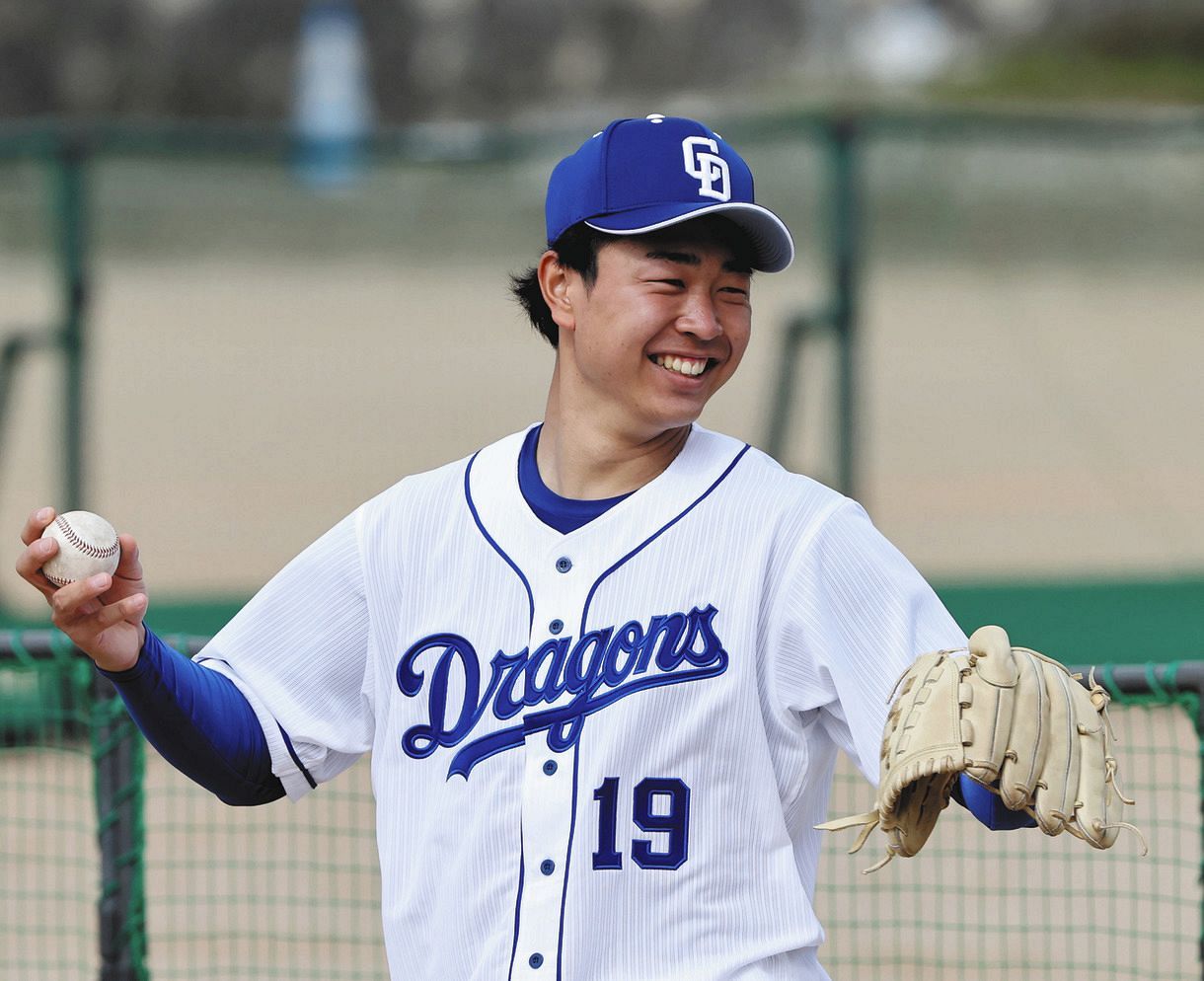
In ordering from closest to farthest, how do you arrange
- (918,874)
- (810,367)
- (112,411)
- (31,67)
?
(918,874) < (810,367) < (112,411) < (31,67)

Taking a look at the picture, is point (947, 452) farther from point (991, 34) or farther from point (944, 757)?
point (991, 34)

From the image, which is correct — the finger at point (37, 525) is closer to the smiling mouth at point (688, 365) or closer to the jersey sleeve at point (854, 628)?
the smiling mouth at point (688, 365)

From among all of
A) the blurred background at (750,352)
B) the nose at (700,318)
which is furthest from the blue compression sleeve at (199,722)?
the blurred background at (750,352)

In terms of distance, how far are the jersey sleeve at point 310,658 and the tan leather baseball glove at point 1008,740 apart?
754mm

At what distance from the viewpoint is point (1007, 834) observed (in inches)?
200

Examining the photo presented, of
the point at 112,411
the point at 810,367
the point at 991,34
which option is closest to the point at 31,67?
the point at 991,34

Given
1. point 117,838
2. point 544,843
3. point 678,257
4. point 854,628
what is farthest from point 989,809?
point 117,838

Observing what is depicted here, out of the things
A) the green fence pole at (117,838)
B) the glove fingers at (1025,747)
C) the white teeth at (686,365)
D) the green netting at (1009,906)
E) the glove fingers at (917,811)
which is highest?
the white teeth at (686,365)

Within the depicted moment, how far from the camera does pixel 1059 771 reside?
6.01 feet

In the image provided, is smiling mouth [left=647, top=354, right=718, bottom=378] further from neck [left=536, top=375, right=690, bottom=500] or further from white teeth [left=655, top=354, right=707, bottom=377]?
neck [left=536, top=375, right=690, bottom=500]

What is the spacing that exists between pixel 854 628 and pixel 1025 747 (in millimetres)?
315

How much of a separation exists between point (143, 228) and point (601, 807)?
5.84 metres

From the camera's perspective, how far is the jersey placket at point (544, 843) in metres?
2.09

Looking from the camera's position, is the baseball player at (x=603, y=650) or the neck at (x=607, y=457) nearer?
the baseball player at (x=603, y=650)
